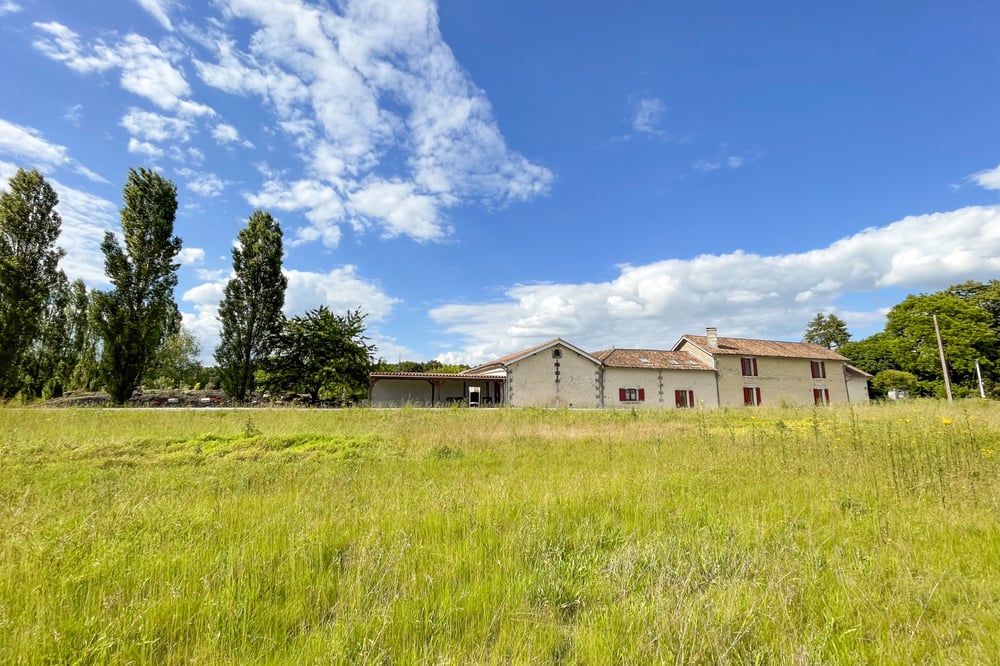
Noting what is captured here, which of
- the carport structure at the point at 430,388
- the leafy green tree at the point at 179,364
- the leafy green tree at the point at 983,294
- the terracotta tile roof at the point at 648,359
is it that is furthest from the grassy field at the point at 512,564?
the leafy green tree at the point at 983,294

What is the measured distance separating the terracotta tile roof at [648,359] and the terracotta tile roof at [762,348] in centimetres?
160

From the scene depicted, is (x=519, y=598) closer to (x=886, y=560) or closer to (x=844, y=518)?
(x=886, y=560)

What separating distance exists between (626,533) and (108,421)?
18.1m

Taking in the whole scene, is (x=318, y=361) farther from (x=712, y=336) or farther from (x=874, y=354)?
(x=874, y=354)

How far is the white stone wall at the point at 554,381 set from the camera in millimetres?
29891

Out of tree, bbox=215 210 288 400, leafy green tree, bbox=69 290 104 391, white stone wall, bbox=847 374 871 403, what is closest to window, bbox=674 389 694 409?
white stone wall, bbox=847 374 871 403

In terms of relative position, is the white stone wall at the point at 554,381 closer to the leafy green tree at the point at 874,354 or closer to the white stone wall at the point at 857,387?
the white stone wall at the point at 857,387

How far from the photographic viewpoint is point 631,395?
32406mm

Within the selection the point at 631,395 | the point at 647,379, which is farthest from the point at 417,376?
the point at 647,379

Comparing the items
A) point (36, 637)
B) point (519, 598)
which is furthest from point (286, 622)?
point (519, 598)

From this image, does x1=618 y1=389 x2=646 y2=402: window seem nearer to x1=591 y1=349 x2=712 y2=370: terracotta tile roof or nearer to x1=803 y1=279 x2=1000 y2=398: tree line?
x1=591 y1=349 x2=712 y2=370: terracotta tile roof

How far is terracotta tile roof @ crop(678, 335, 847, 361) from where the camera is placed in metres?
35.7

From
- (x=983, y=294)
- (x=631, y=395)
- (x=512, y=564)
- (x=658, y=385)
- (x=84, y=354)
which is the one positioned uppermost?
(x=983, y=294)

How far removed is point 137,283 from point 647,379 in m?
34.9
